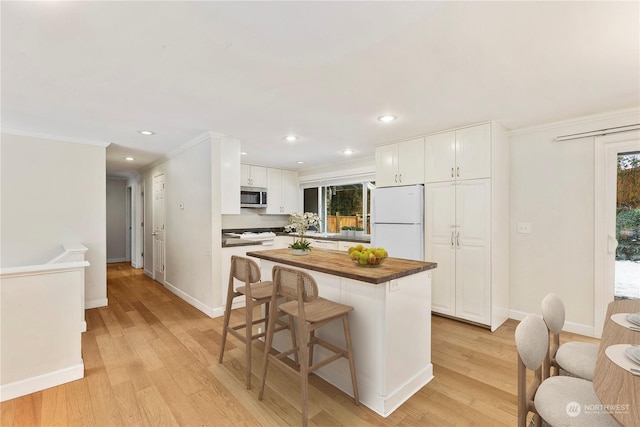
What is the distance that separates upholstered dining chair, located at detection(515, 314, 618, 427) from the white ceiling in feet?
5.31

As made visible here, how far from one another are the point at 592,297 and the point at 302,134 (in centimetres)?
373

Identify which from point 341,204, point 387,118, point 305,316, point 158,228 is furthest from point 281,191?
point 305,316

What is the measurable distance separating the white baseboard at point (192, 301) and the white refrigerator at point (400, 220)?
2.41m

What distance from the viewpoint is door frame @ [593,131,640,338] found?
117 inches

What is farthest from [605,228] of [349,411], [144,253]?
[144,253]

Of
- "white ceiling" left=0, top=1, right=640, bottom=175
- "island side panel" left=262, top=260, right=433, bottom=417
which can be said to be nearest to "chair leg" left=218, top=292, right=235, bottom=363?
"island side panel" left=262, top=260, right=433, bottom=417

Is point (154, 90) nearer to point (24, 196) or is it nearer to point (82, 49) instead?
point (82, 49)

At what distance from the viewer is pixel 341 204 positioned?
5836 mm

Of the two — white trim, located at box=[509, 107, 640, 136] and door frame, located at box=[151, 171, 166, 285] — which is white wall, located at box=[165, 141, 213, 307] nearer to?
door frame, located at box=[151, 171, 166, 285]

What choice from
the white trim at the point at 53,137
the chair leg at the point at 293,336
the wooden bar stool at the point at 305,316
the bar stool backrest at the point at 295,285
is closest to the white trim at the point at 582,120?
the wooden bar stool at the point at 305,316

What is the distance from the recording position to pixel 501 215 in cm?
340

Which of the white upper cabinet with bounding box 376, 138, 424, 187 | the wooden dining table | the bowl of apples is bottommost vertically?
the wooden dining table

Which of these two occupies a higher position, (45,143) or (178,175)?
(45,143)

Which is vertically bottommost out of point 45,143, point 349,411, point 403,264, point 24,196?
point 349,411
